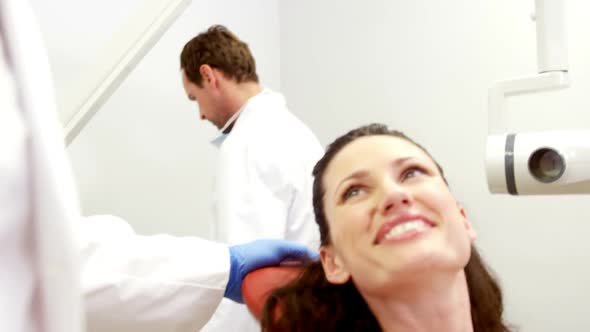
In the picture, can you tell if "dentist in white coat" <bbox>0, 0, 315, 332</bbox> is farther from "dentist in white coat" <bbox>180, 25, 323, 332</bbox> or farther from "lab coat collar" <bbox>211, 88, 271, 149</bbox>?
"lab coat collar" <bbox>211, 88, 271, 149</bbox>

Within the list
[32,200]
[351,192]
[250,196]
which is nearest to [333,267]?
[351,192]

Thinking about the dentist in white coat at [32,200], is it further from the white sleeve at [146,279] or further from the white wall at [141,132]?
the white wall at [141,132]

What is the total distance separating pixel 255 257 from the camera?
1.10 m

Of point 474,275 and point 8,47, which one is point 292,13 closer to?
point 474,275

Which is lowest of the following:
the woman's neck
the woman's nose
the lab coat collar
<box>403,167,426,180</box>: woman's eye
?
the woman's neck

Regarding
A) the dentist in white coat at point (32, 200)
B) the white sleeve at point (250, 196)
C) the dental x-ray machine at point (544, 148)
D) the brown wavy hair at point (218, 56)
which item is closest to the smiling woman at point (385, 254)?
the dental x-ray machine at point (544, 148)

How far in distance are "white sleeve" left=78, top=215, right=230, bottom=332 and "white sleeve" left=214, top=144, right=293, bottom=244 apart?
417 millimetres

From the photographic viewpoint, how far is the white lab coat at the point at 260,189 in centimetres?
154

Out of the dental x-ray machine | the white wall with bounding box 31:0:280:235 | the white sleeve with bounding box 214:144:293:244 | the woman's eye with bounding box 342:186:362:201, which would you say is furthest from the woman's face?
the white wall with bounding box 31:0:280:235

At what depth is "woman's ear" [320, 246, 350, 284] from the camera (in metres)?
1.02

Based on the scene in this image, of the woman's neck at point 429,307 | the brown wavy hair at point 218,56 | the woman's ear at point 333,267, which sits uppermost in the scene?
the brown wavy hair at point 218,56

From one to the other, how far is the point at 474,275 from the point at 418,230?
0.31m

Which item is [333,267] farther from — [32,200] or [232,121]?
[232,121]

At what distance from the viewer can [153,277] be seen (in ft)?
3.32
